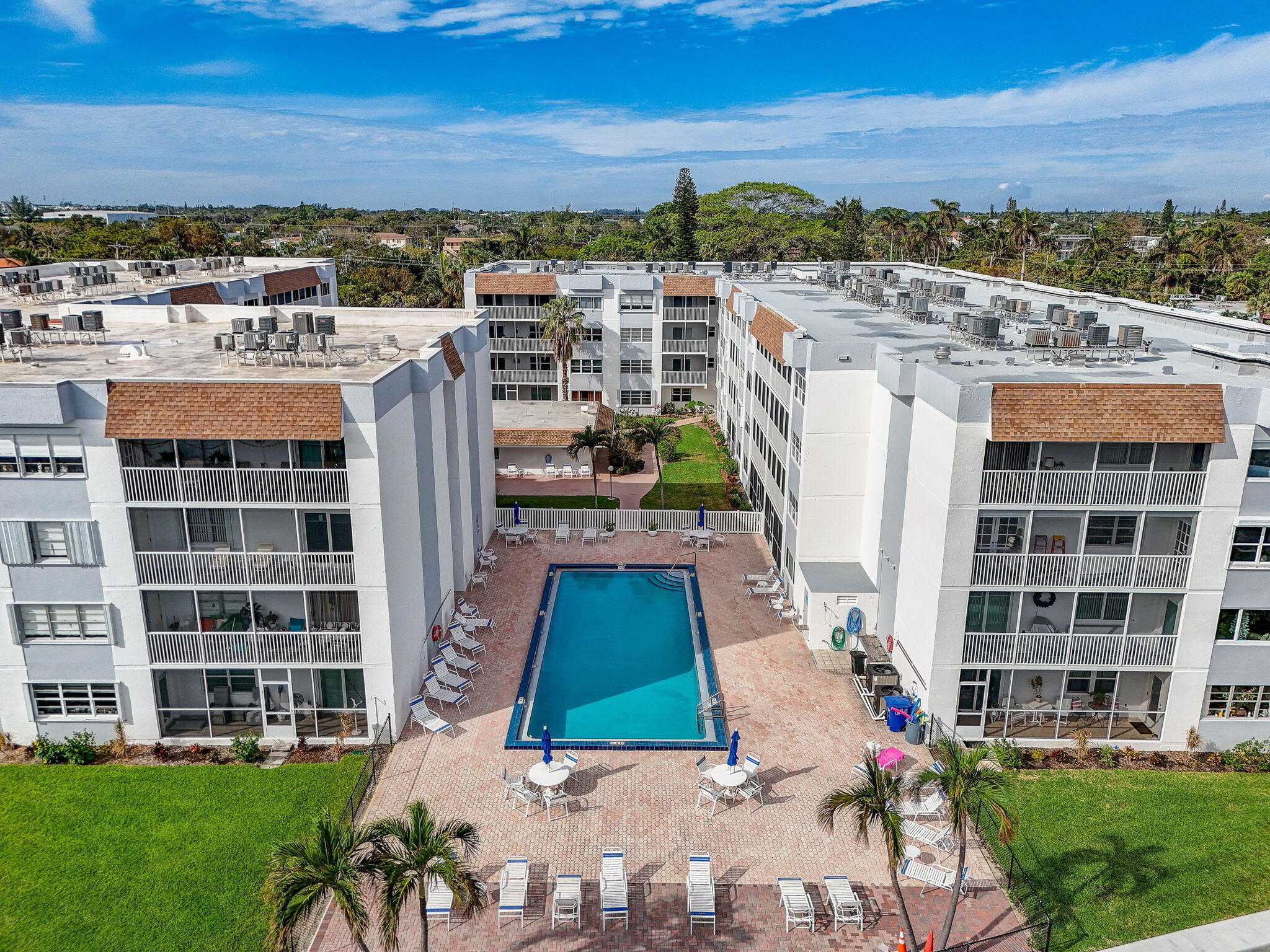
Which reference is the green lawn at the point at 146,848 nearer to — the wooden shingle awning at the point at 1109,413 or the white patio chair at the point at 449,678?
the white patio chair at the point at 449,678

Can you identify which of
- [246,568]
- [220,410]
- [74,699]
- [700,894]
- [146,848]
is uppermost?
[220,410]

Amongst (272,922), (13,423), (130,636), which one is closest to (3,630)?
(130,636)

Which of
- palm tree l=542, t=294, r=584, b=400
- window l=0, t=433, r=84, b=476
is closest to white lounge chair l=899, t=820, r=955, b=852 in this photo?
window l=0, t=433, r=84, b=476

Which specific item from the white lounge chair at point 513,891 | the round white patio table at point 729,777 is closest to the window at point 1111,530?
the round white patio table at point 729,777

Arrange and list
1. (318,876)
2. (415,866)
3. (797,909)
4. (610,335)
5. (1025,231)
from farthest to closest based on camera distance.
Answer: (1025,231) < (610,335) < (797,909) < (415,866) < (318,876)

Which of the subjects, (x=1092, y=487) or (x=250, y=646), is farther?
(x=250, y=646)

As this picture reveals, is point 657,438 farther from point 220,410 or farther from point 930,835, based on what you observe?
point 930,835

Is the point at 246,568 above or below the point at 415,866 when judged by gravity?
above

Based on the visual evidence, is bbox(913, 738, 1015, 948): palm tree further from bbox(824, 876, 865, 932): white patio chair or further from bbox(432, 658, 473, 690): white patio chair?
bbox(432, 658, 473, 690): white patio chair

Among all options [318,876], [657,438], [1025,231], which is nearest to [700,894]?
[318,876]

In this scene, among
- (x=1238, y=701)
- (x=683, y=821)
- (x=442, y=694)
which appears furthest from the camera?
(x=442, y=694)
